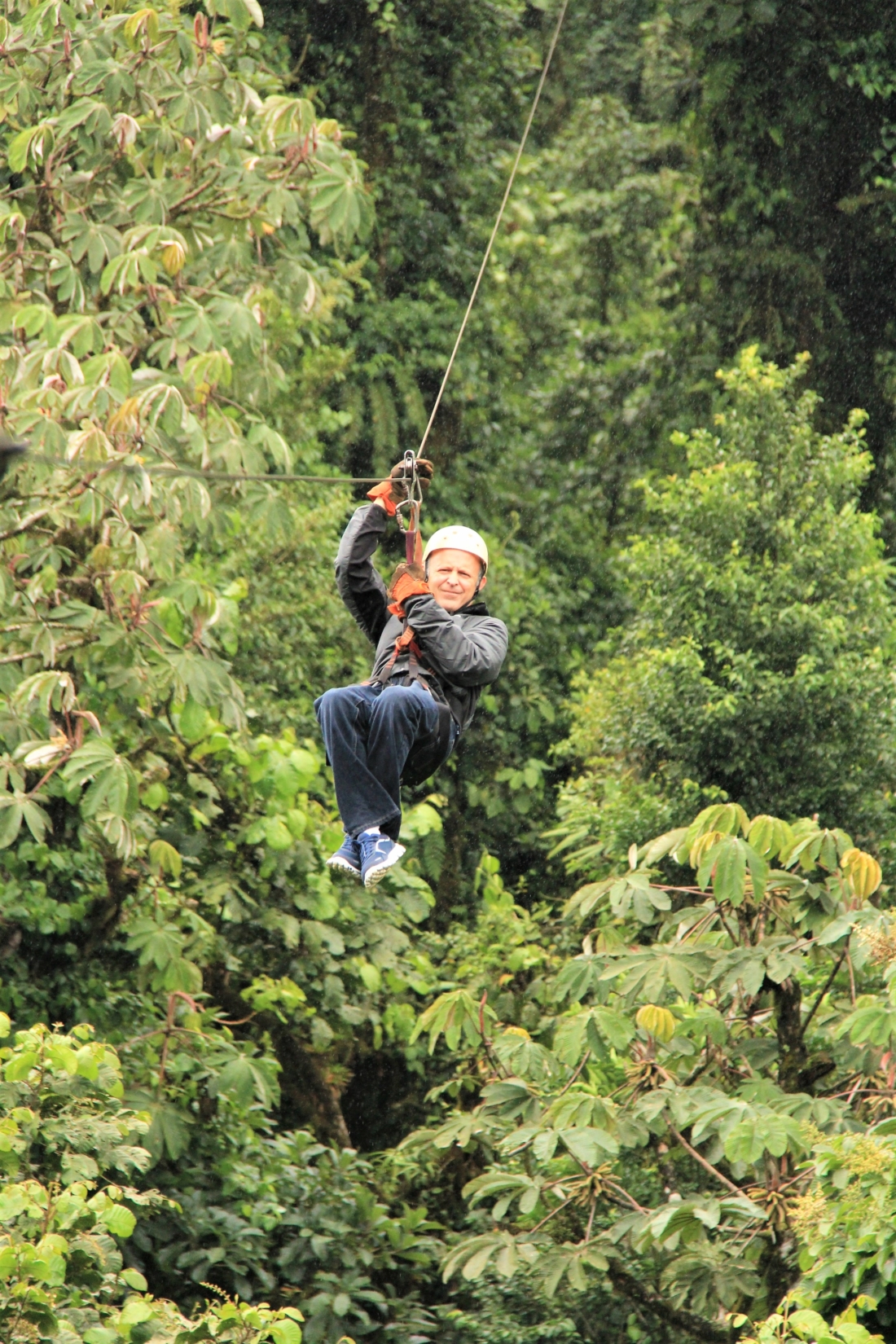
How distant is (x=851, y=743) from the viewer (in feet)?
31.1

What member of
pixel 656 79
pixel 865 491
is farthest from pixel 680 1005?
pixel 656 79

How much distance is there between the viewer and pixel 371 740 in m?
4.48

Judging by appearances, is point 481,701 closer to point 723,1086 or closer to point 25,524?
point 723,1086

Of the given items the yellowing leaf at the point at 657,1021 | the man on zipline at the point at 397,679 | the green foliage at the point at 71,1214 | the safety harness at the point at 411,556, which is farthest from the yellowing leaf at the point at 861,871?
the green foliage at the point at 71,1214

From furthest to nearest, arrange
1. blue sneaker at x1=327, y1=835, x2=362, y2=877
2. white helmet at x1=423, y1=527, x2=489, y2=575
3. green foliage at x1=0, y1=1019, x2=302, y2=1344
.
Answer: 1. green foliage at x1=0, y1=1019, x2=302, y2=1344
2. white helmet at x1=423, y1=527, x2=489, y2=575
3. blue sneaker at x1=327, y1=835, x2=362, y2=877

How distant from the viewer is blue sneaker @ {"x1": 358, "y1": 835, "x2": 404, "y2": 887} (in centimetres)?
439

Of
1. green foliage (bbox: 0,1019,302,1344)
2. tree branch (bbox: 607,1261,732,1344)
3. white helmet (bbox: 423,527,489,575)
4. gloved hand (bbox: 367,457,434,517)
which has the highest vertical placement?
gloved hand (bbox: 367,457,434,517)

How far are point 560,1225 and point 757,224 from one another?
784 cm

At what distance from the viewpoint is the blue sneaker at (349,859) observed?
4508 mm

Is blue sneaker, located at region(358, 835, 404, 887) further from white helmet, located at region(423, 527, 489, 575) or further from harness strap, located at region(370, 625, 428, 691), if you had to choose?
white helmet, located at region(423, 527, 489, 575)

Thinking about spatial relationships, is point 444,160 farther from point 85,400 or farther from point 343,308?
point 85,400

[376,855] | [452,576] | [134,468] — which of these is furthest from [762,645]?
[134,468]

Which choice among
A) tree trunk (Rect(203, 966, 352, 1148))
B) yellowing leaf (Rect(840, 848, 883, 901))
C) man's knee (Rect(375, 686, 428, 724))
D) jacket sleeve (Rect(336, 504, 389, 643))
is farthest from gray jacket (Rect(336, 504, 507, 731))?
tree trunk (Rect(203, 966, 352, 1148))

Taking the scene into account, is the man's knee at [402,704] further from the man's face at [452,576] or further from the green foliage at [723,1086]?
the green foliage at [723,1086]
